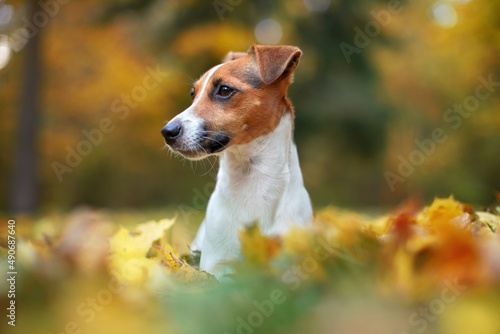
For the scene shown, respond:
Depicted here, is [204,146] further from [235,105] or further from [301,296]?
[301,296]

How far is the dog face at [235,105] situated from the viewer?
237cm

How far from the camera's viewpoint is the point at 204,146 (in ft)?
7.80

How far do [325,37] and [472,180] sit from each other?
1106 cm

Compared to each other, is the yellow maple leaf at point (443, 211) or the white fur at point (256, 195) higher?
the yellow maple leaf at point (443, 211)

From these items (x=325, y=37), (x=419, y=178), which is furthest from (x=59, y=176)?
(x=419, y=178)

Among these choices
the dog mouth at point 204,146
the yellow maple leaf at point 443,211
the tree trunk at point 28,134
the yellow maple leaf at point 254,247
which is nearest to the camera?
the yellow maple leaf at point 254,247

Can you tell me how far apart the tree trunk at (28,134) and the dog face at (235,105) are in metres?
8.25

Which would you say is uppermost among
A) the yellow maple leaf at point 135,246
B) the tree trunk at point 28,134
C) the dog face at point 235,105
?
the dog face at point 235,105

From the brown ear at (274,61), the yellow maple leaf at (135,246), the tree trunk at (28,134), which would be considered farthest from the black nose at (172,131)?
the tree trunk at (28,134)

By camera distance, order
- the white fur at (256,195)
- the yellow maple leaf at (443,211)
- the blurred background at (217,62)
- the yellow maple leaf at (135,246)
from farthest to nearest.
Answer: the blurred background at (217,62)
the white fur at (256,195)
the yellow maple leaf at (443,211)
the yellow maple leaf at (135,246)

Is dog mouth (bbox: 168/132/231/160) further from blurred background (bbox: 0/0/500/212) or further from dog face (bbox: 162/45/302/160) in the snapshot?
blurred background (bbox: 0/0/500/212)

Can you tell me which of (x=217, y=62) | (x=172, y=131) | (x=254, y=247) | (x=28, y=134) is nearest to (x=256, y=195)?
(x=172, y=131)

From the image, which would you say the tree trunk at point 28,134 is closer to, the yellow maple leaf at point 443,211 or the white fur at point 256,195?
the white fur at point 256,195

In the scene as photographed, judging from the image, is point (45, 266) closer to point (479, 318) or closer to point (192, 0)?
point (479, 318)
